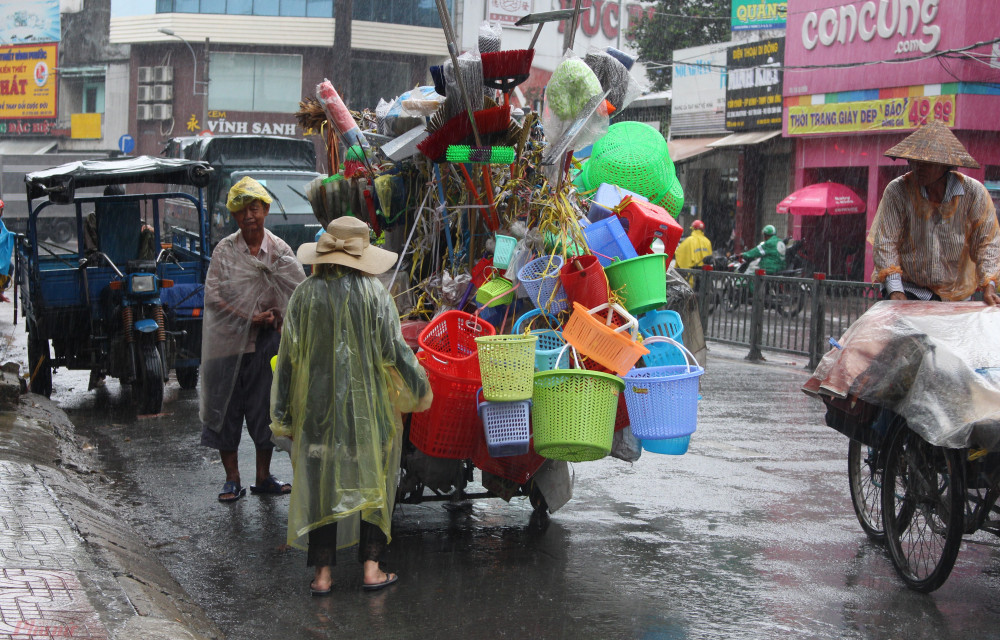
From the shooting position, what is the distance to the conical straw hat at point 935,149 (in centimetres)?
586

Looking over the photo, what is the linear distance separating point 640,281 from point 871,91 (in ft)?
71.9

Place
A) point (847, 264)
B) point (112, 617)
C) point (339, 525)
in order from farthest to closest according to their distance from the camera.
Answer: point (847, 264)
point (339, 525)
point (112, 617)

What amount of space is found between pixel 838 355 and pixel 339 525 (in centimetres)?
271

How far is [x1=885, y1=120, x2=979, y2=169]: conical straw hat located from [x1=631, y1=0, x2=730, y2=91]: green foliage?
113 feet

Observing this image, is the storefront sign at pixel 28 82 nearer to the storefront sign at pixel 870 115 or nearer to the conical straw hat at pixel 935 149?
the storefront sign at pixel 870 115

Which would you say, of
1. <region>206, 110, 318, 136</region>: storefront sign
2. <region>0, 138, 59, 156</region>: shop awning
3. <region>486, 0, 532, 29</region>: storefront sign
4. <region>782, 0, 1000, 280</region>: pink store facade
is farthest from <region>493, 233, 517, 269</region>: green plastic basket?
<region>0, 138, 59, 156</region>: shop awning

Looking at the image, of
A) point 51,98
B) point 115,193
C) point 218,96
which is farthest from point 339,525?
point 51,98

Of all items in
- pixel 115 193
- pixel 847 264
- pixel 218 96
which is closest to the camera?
pixel 115 193

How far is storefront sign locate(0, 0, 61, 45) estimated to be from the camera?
57.8 meters

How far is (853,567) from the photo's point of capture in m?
5.49

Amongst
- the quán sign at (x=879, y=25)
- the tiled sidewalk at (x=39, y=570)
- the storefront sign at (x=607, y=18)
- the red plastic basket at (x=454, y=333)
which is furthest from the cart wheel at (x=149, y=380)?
the storefront sign at (x=607, y=18)

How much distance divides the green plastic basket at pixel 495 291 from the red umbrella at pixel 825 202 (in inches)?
801

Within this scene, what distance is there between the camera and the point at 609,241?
5.45m

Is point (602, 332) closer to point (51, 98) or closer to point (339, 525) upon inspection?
point (339, 525)
